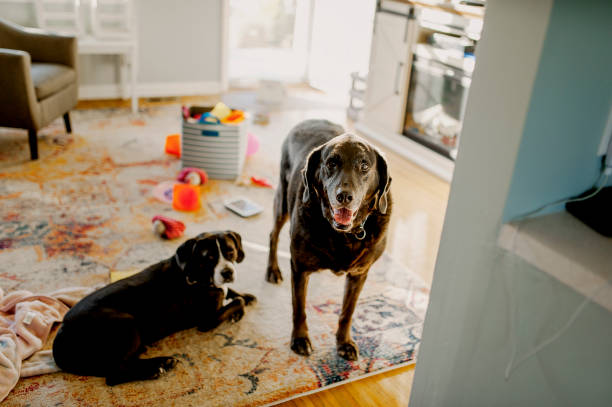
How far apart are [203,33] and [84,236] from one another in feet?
9.86

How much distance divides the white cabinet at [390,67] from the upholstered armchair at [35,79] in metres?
2.26

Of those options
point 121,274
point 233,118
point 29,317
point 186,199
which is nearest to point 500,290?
point 29,317

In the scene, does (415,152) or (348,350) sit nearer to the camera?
(348,350)

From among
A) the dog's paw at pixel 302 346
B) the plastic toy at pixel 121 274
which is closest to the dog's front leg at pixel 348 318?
the dog's paw at pixel 302 346

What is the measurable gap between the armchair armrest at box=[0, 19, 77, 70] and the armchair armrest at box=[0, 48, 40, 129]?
0.50 meters

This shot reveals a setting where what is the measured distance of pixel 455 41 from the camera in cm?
369

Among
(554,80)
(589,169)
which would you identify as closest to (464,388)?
(589,169)

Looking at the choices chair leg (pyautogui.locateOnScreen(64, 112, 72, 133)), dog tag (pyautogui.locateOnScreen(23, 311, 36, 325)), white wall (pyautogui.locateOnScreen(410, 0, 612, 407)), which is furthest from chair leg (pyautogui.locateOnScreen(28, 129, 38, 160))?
white wall (pyautogui.locateOnScreen(410, 0, 612, 407))

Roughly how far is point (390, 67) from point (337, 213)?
2.81m

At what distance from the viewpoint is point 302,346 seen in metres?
2.16

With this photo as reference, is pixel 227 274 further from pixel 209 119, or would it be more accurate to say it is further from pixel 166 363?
pixel 209 119

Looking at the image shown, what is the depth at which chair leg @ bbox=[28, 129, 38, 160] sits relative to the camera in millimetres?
3568

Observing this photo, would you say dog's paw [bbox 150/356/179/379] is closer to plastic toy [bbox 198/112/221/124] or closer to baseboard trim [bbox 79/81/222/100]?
plastic toy [bbox 198/112/221/124]

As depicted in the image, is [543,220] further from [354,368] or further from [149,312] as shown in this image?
[149,312]
